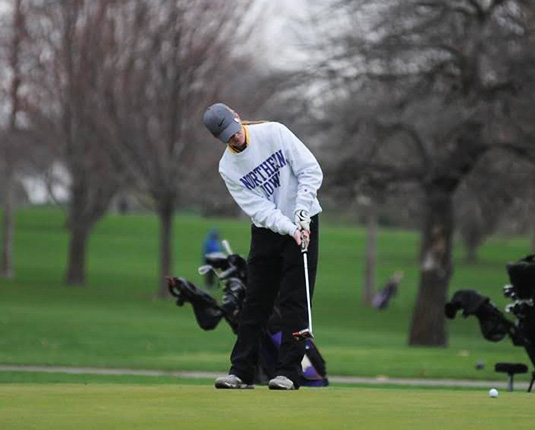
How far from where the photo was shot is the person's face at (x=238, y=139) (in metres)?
10.2

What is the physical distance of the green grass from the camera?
21.3 m

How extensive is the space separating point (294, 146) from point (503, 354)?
1513 cm

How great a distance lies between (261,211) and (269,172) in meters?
0.30

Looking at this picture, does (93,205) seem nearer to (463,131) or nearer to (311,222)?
(463,131)

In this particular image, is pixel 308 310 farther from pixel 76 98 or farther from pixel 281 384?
pixel 76 98

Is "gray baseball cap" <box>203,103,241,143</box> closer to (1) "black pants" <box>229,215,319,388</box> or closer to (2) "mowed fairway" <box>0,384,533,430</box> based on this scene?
(1) "black pants" <box>229,215,319,388</box>

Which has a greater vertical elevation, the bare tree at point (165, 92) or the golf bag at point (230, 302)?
the bare tree at point (165, 92)

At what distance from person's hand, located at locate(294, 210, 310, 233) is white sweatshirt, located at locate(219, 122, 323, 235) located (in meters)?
0.05

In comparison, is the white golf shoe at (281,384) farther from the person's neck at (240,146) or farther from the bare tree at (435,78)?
the bare tree at (435,78)

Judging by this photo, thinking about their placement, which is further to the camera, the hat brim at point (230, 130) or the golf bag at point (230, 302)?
the golf bag at point (230, 302)

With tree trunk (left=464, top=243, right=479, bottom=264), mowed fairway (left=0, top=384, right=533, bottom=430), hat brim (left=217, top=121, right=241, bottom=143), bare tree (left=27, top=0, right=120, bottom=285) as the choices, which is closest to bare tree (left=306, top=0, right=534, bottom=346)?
bare tree (left=27, top=0, right=120, bottom=285)

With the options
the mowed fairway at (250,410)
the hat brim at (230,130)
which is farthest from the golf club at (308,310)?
the hat brim at (230,130)

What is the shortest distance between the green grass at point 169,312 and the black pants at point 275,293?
8786 millimetres

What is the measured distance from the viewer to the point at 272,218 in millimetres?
10234
